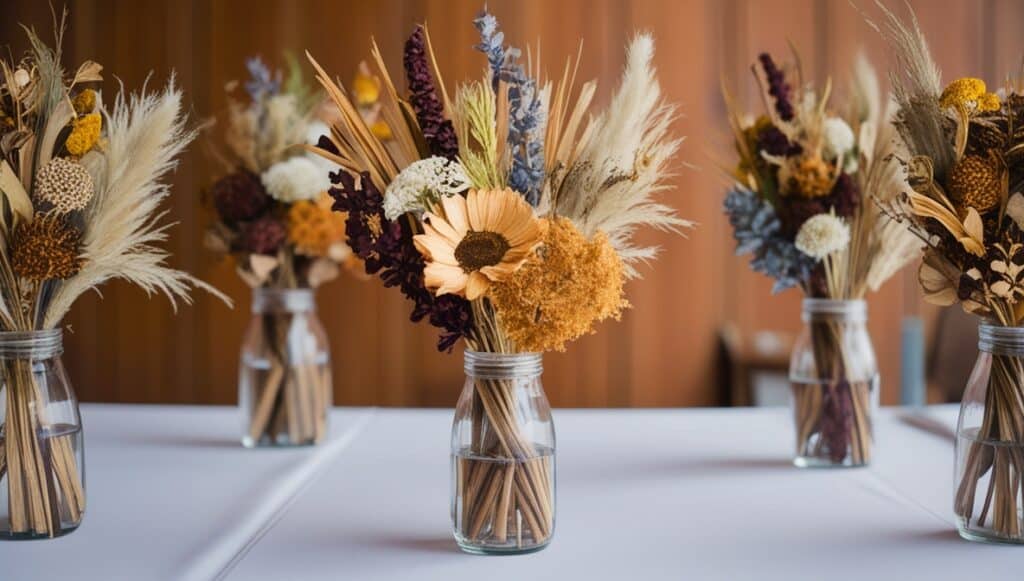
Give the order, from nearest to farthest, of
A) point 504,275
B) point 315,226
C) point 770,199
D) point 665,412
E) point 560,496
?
point 504,275 < point 560,496 < point 770,199 < point 315,226 < point 665,412

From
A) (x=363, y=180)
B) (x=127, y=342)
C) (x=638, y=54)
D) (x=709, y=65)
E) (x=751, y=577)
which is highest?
(x=709, y=65)

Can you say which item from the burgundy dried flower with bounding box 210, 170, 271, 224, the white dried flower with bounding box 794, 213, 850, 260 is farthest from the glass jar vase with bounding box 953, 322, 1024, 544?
the burgundy dried flower with bounding box 210, 170, 271, 224

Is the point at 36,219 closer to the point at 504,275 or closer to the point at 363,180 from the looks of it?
the point at 363,180

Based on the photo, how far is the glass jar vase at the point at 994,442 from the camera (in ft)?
3.60

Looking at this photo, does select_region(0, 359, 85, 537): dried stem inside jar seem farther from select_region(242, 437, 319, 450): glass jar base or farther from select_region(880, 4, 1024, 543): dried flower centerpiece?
select_region(880, 4, 1024, 543): dried flower centerpiece

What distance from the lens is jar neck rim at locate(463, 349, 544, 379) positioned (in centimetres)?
108

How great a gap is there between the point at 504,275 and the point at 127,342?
2.58 meters

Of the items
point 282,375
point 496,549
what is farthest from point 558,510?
point 282,375

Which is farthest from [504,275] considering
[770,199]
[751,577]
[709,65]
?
[709,65]

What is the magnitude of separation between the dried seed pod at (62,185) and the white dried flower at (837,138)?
1.04 metres

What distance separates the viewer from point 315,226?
1.65 meters

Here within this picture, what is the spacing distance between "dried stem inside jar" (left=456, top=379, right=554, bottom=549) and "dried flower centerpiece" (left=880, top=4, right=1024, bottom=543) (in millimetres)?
Result: 499

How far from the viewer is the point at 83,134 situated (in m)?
1.08

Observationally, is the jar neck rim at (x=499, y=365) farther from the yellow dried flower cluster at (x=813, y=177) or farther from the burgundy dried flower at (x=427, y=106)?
the yellow dried flower cluster at (x=813, y=177)
